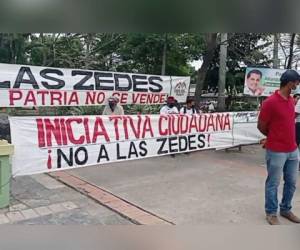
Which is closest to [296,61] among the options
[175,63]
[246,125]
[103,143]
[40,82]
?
[175,63]

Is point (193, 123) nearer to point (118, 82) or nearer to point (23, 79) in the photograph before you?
point (118, 82)

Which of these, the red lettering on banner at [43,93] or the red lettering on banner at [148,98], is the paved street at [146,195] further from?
the red lettering on banner at [148,98]

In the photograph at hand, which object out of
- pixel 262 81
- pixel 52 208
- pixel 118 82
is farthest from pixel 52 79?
pixel 262 81

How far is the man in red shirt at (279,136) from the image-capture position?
3900 mm

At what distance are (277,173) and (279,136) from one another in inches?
15.1

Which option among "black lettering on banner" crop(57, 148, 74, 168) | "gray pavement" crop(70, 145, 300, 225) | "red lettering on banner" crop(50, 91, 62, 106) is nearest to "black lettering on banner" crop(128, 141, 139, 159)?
"gray pavement" crop(70, 145, 300, 225)

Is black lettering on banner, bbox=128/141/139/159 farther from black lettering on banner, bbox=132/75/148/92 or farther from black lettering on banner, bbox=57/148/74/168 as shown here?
black lettering on banner, bbox=132/75/148/92

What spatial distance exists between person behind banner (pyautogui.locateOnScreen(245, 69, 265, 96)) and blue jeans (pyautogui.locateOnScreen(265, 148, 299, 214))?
5.50 m

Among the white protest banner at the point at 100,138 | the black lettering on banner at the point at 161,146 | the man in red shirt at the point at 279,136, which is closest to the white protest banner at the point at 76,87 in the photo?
the white protest banner at the point at 100,138

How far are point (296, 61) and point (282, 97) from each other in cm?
1455

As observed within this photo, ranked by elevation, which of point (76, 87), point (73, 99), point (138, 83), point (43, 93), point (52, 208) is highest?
point (138, 83)

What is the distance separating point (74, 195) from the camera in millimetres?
5047

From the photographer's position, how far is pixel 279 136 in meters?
3.97
